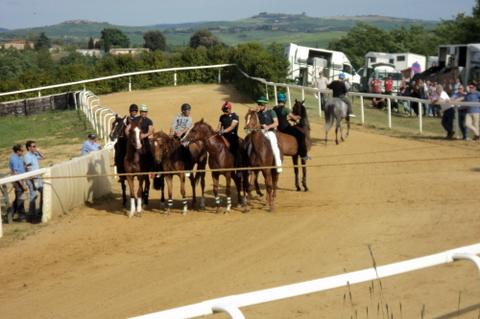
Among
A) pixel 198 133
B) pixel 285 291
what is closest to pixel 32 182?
pixel 198 133

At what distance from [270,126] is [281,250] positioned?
13.3ft

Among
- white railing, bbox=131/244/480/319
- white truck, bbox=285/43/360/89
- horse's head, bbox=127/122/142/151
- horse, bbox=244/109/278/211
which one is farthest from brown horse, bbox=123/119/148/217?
white truck, bbox=285/43/360/89

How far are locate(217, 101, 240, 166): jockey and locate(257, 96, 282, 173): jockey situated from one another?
1.71 ft

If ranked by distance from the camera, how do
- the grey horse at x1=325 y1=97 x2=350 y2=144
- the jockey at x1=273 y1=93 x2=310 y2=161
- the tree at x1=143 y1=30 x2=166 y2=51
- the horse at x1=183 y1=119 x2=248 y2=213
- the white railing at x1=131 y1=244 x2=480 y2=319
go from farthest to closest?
the tree at x1=143 y1=30 x2=166 y2=51, the grey horse at x1=325 y1=97 x2=350 y2=144, the jockey at x1=273 y1=93 x2=310 y2=161, the horse at x1=183 y1=119 x2=248 y2=213, the white railing at x1=131 y1=244 x2=480 y2=319

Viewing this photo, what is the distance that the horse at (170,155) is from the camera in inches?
585

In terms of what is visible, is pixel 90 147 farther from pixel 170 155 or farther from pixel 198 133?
pixel 198 133

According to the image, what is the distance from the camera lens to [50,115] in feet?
119

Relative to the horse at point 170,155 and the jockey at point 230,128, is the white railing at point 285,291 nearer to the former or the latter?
the jockey at point 230,128

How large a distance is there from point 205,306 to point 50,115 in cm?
3314

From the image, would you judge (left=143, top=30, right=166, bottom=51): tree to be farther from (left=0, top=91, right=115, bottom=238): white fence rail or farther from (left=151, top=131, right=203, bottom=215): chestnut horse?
(left=151, top=131, right=203, bottom=215): chestnut horse

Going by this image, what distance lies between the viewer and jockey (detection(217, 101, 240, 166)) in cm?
1488

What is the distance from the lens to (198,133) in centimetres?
1458

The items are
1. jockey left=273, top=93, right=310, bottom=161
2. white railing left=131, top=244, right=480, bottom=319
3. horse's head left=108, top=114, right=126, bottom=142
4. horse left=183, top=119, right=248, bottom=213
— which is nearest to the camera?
white railing left=131, top=244, right=480, bottom=319

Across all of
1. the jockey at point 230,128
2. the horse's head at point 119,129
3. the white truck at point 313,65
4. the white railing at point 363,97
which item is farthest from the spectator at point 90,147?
the white truck at point 313,65
